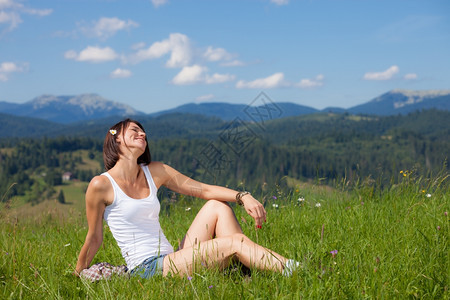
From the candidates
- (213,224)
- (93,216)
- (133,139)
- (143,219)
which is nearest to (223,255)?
(213,224)

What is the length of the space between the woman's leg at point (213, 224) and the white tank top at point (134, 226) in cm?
27

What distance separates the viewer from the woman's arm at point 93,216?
3.32 m

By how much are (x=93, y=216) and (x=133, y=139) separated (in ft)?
2.61

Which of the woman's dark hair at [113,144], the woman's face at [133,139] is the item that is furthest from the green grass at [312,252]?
the woman's face at [133,139]

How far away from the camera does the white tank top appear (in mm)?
3447

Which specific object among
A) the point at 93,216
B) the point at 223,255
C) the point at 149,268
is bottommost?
the point at 149,268

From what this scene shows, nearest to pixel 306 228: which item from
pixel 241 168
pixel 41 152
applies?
pixel 241 168

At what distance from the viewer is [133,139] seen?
3.58 meters

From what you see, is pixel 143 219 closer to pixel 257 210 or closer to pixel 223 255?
pixel 223 255

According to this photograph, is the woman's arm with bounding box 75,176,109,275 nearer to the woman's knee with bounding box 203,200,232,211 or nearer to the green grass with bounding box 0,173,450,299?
the green grass with bounding box 0,173,450,299

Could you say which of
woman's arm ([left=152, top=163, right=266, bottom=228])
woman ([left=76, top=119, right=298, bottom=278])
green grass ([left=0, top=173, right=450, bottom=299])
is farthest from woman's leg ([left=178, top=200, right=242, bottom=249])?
green grass ([left=0, top=173, right=450, bottom=299])

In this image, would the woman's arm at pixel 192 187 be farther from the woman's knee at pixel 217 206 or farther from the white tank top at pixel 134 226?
the white tank top at pixel 134 226

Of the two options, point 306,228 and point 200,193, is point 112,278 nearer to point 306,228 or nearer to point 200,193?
point 200,193

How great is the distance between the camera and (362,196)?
5.48 m
